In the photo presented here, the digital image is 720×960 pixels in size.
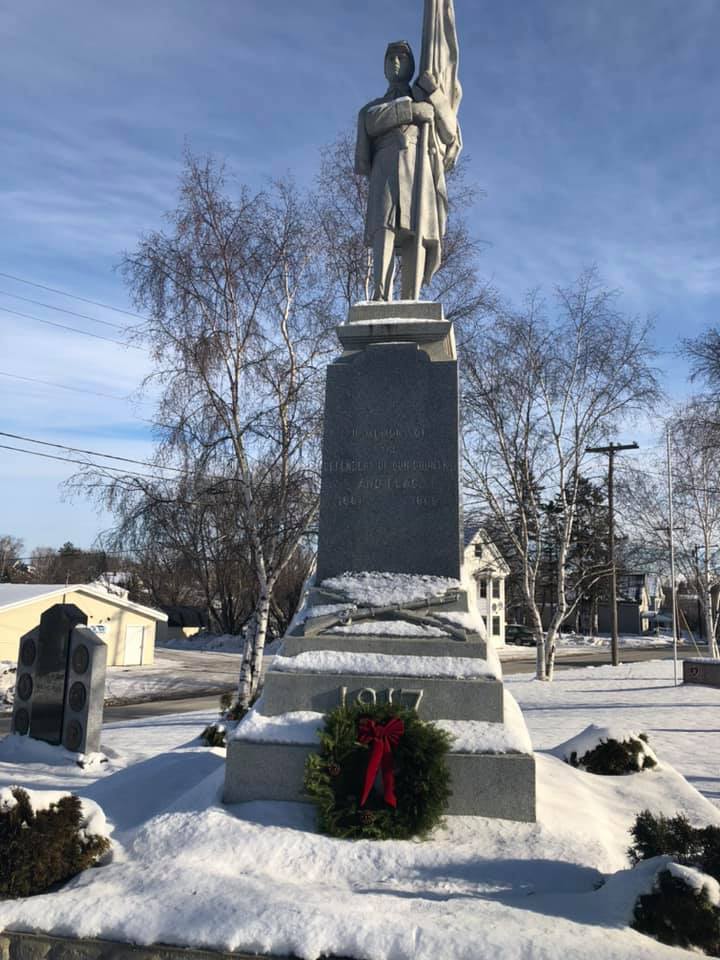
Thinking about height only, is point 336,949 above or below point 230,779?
below

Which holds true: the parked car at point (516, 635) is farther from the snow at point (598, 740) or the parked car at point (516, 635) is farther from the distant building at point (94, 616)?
the snow at point (598, 740)

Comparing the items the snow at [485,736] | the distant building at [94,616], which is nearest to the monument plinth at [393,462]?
the snow at [485,736]

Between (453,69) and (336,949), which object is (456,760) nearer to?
(336,949)

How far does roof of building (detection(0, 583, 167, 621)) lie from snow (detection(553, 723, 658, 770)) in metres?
23.7

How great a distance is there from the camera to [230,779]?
5309mm

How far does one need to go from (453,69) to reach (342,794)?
281 inches

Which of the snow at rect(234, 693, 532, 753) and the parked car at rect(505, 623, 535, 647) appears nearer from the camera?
the snow at rect(234, 693, 532, 753)

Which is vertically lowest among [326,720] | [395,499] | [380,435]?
[326,720]

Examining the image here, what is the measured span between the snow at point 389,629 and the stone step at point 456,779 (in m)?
1.05

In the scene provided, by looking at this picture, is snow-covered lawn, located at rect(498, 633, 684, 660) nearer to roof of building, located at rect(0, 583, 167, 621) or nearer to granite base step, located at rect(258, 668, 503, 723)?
roof of building, located at rect(0, 583, 167, 621)

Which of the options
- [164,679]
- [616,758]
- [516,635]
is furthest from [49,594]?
[516,635]

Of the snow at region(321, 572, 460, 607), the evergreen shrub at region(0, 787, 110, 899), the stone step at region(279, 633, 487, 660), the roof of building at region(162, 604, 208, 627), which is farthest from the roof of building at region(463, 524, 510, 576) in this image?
the evergreen shrub at region(0, 787, 110, 899)

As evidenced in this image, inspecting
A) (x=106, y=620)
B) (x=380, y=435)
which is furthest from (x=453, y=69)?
(x=106, y=620)

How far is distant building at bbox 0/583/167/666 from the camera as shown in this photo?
93.5 ft
